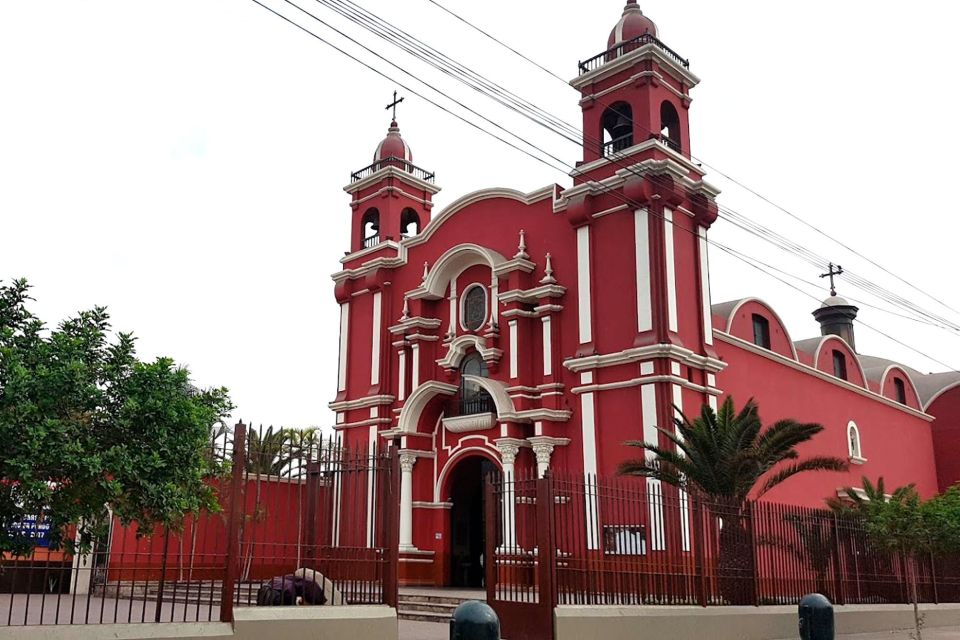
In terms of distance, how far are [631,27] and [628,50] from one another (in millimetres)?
604

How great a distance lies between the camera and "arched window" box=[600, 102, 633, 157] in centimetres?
2100

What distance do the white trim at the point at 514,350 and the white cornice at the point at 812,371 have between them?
453 centimetres

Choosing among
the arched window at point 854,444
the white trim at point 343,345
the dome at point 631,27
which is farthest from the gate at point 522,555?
the arched window at point 854,444

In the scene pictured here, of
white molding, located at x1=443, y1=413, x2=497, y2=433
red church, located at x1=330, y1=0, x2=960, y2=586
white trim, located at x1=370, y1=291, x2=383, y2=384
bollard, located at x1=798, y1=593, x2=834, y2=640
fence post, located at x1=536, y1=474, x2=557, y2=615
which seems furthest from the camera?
white trim, located at x1=370, y1=291, x2=383, y2=384

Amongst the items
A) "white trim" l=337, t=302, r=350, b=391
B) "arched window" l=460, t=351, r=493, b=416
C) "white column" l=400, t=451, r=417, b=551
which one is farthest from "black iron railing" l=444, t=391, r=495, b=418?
"white trim" l=337, t=302, r=350, b=391

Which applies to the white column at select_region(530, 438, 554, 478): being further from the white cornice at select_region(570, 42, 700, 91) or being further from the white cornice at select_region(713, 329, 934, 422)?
the white cornice at select_region(570, 42, 700, 91)

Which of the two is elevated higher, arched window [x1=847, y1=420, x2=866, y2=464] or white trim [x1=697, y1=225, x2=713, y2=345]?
white trim [x1=697, y1=225, x2=713, y2=345]

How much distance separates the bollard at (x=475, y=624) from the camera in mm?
5395

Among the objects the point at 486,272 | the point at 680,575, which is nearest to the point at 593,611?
the point at 680,575

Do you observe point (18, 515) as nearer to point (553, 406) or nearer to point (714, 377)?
point (553, 406)

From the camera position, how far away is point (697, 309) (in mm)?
20156

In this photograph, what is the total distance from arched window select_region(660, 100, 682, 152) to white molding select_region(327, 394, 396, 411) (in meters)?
9.51

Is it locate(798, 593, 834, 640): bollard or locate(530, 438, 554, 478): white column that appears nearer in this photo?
locate(798, 593, 834, 640): bollard

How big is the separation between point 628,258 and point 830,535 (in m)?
6.99
